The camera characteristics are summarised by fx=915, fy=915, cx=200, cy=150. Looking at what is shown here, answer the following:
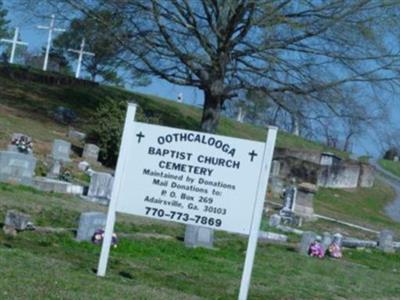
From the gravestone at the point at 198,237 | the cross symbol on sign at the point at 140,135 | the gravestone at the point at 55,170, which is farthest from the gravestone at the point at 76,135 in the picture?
the cross symbol on sign at the point at 140,135

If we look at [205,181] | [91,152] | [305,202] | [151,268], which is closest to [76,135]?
[91,152]

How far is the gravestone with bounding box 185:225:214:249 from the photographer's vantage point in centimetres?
1382

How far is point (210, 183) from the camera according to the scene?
9078 mm

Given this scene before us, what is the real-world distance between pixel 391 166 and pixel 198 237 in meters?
56.1

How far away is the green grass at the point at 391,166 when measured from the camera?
216 ft

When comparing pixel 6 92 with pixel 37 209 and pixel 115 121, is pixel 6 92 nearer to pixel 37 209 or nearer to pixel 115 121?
pixel 115 121

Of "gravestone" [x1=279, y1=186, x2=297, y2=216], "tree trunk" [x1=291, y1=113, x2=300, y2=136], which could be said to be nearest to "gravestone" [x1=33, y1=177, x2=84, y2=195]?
"gravestone" [x1=279, y1=186, x2=297, y2=216]

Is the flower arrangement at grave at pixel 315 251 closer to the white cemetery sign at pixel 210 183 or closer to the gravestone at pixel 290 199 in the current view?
the white cemetery sign at pixel 210 183

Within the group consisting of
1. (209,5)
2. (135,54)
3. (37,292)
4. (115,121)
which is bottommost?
(37,292)

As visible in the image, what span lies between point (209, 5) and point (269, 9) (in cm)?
191

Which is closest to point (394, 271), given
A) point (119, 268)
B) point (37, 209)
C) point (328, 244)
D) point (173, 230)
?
point (328, 244)

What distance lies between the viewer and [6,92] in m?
33.7

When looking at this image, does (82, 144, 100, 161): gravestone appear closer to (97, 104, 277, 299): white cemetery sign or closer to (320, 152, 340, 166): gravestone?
(97, 104, 277, 299): white cemetery sign

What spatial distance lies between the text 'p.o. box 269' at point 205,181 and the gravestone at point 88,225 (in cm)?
286
